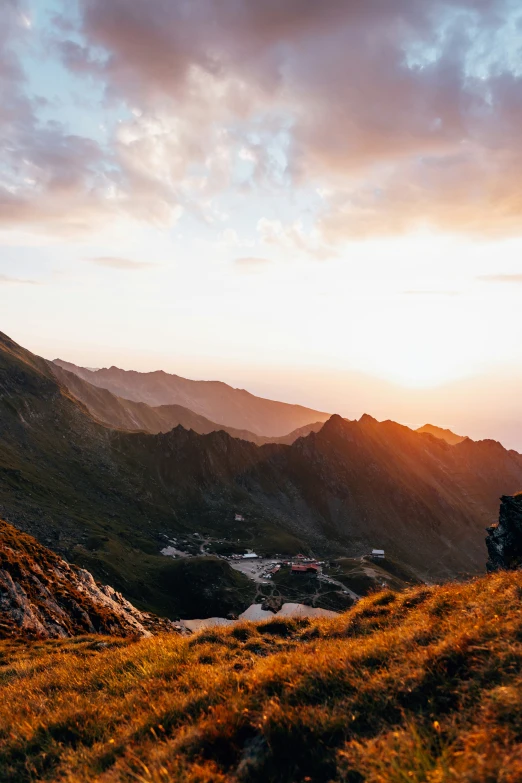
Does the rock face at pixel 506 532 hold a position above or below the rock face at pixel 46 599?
above

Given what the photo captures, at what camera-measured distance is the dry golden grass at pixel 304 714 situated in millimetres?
5520

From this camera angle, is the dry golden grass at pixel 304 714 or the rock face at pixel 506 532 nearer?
the dry golden grass at pixel 304 714

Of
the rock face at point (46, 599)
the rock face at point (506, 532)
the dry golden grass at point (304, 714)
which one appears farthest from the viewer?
the rock face at point (506, 532)

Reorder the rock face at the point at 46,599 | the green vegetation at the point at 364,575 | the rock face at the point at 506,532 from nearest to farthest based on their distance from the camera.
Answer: the rock face at the point at 46,599 → the rock face at the point at 506,532 → the green vegetation at the point at 364,575

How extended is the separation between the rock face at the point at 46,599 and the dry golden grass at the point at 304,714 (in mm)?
19011

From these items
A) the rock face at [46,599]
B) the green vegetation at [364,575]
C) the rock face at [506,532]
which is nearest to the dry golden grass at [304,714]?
the rock face at [46,599]

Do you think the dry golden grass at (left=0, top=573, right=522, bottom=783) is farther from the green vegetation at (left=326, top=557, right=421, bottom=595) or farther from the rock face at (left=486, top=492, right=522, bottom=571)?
Answer: the green vegetation at (left=326, top=557, right=421, bottom=595)

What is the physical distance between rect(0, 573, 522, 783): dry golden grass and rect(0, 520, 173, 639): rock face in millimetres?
19011

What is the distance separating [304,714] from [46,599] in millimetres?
30970

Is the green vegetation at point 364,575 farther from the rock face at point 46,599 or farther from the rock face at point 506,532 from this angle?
the rock face at point 46,599

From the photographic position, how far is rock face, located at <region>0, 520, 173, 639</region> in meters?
27.3

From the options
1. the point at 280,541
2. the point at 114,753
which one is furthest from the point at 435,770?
the point at 280,541

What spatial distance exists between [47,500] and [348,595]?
340 ft

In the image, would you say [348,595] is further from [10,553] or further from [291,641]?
[291,641]
